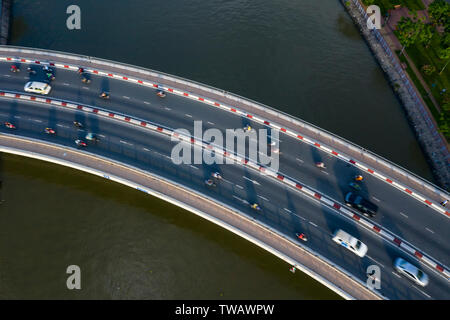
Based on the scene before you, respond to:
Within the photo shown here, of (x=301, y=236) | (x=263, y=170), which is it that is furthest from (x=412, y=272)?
(x=263, y=170)

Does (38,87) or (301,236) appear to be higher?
(38,87)

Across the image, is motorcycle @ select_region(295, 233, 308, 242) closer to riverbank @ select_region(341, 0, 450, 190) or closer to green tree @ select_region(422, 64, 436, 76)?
riverbank @ select_region(341, 0, 450, 190)

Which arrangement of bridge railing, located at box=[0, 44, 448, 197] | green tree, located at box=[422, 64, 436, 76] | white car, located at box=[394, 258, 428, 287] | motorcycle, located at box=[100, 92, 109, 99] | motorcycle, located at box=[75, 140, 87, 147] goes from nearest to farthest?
white car, located at box=[394, 258, 428, 287]
bridge railing, located at box=[0, 44, 448, 197]
motorcycle, located at box=[75, 140, 87, 147]
motorcycle, located at box=[100, 92, 109, 99]
green tree, located at box=[422, 64, 436, 76]

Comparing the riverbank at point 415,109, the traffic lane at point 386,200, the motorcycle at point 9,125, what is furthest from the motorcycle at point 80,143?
the riverbank at point 415,109

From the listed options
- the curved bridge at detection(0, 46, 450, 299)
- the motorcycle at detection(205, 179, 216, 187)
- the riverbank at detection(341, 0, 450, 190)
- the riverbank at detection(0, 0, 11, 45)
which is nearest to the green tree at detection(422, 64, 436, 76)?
the riverbank at detection(341, 0, 450, 190)

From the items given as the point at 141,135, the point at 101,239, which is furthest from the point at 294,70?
the point at 101,239

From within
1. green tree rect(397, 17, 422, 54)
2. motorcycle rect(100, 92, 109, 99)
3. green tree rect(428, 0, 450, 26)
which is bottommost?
motorcycle rect(100, 92, 109, 99)

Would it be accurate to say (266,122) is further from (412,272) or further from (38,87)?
(38,87)
